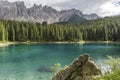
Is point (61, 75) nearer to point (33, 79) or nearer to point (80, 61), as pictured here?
point (80, 61)

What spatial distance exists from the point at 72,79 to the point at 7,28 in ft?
558

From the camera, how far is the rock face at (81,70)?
69.5 feet

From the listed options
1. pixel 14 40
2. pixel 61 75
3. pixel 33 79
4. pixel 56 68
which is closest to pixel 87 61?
pixel 61 75

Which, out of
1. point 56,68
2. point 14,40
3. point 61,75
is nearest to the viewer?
point 61,75

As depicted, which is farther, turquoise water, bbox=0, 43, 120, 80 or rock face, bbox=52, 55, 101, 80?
turquoise water, bbox=0, 43, 120, 80

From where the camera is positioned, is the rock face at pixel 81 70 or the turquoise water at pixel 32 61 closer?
the rock face at pixel 81 70

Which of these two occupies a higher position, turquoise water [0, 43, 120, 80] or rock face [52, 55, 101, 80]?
rock face [52, 55, 101, 80]

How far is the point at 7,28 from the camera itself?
186375 millimetres

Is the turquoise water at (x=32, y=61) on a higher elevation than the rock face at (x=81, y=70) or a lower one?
lower

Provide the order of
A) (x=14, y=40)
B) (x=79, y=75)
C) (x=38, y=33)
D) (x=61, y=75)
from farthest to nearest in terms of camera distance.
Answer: (x=38, y=33) → (x=14, y=40) → (x=61, y=75) → (x=79, y=75)

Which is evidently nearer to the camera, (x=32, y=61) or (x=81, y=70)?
(x=81, y=70)

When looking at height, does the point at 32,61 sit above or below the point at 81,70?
below

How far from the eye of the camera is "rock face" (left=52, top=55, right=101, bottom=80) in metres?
21.2

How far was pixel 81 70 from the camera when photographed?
845 inches
